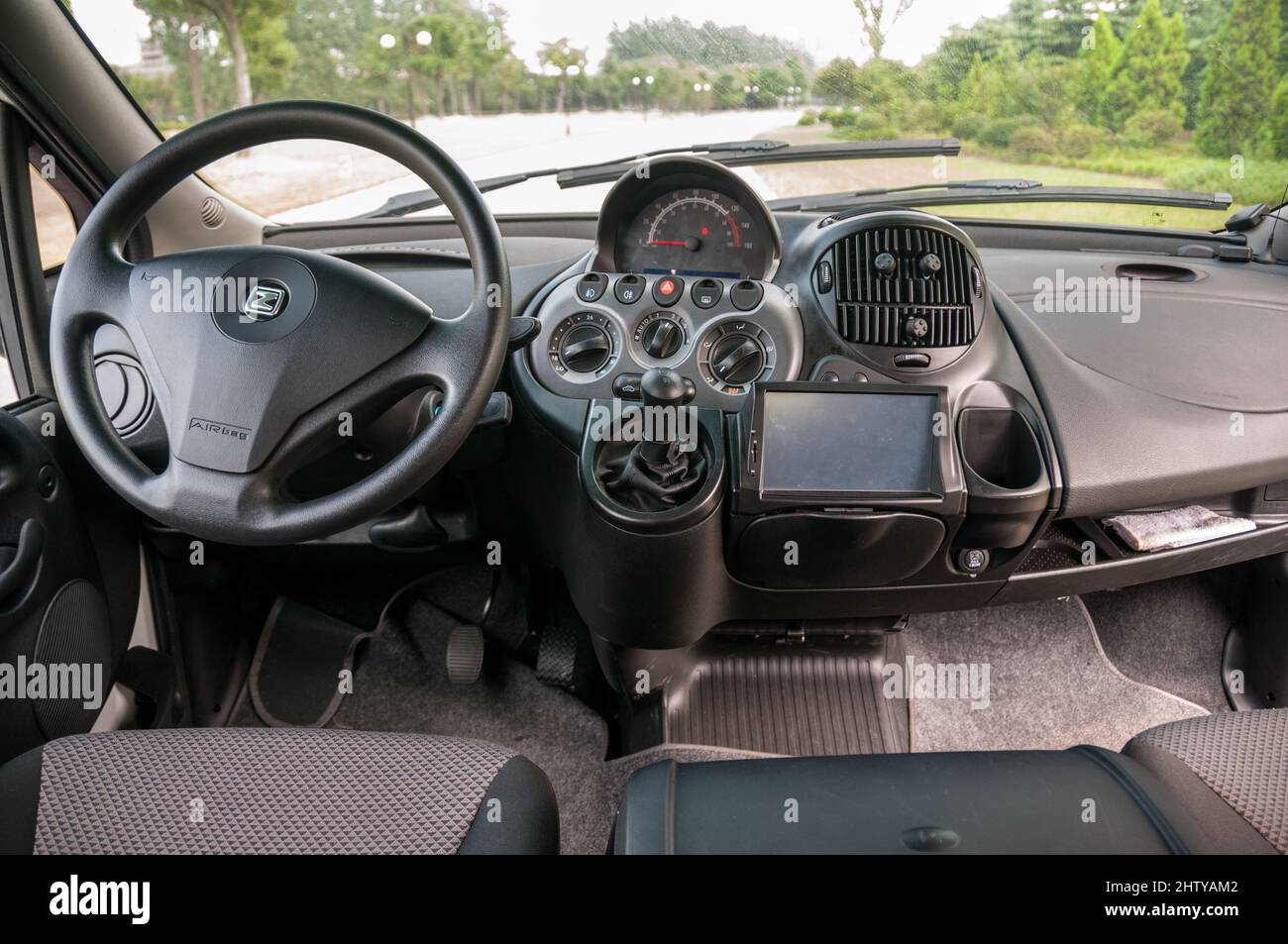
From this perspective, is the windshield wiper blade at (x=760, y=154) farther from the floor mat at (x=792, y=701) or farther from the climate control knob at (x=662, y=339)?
the floor mat at (x=792, y=701)

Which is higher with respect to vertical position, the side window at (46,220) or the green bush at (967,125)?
the green bush at (967,125)

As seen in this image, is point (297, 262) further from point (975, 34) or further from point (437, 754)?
point (975, 34)

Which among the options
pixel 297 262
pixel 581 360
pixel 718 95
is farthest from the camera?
pixel 718 95

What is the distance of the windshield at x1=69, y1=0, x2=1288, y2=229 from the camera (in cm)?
174

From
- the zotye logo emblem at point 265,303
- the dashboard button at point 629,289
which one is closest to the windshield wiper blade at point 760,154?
the dashboard button at point 629,289

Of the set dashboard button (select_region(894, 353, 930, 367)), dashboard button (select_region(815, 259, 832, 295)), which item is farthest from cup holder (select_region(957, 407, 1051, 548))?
dashboard button (select_region(815, 259, 832, 295))

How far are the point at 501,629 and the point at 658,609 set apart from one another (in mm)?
923

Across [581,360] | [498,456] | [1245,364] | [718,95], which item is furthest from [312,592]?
[1245,364]

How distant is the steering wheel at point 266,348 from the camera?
41.6 inches

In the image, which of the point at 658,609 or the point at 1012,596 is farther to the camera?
the point at 1012,596

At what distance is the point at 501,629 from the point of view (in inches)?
89.4

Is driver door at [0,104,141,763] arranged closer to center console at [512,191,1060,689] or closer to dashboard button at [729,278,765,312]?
center console at [512,191,1060,689]

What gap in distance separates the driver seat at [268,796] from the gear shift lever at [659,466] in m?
0.44

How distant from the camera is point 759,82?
5.97ft
